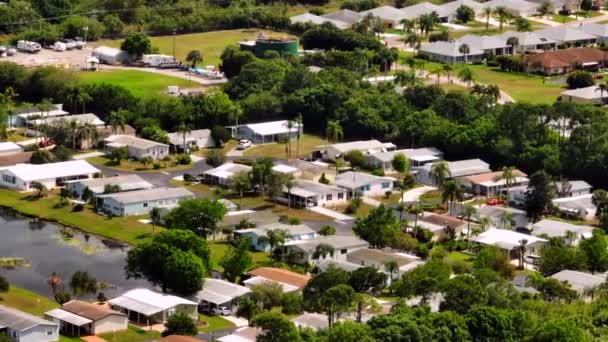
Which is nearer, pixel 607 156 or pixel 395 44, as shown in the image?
pixel 607 156

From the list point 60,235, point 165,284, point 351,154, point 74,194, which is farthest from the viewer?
point 351,154

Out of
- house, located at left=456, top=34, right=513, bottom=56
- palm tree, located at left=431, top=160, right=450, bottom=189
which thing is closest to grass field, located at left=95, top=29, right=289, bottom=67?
house, located at left=456, top=34, right=513, bottom=56

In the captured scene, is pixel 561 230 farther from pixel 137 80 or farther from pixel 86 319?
pixel 137 80

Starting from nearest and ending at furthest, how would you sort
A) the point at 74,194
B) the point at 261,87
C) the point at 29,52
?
the point at 74,194 → the point at 261,87 → the point at 29,52

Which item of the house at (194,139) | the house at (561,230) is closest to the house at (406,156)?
the house at (194,139)

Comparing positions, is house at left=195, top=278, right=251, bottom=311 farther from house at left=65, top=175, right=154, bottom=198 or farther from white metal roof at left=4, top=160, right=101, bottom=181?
white metal roof at left=4, top=160, right=101, bottom=181

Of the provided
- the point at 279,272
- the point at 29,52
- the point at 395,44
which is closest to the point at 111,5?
the point at 29,52

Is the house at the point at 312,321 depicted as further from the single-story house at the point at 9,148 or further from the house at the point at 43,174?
the single-story house at the point at 9,148

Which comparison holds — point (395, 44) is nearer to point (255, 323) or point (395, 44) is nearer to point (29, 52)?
point (29, 52)
